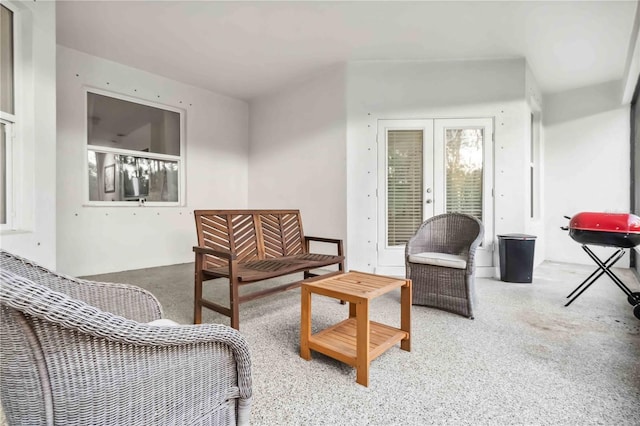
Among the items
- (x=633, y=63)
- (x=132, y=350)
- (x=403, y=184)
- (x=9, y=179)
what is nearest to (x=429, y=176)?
(x=403, y=184)

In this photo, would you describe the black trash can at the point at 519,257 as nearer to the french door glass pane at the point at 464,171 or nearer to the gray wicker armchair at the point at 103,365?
the french door glass pane at the point at 464,171

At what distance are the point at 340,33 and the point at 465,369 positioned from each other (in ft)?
11.5

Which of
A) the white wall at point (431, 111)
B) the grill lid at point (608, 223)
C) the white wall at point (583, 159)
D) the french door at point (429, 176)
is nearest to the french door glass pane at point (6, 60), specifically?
the white wall at point (431, 111)

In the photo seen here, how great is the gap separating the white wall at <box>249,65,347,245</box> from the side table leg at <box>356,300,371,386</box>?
104 inches

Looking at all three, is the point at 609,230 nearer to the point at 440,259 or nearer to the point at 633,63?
the point at 440,259

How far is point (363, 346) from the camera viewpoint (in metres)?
1.62

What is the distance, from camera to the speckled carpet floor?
141cm

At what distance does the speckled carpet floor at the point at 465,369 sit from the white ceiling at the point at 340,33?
2933 mm

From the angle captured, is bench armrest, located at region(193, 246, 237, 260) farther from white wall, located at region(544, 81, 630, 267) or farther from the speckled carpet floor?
white wall, located at region(544, 81, 630, 267)

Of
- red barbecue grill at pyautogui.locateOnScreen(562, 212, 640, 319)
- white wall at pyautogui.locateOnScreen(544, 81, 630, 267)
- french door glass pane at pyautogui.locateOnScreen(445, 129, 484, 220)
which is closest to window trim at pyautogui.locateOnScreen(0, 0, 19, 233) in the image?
french door glass pane at pyautogui.locateOnScreen(445, 129, 484, 220)

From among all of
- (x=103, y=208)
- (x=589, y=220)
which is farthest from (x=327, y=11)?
(x=103, y=208)

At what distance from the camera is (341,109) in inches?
169

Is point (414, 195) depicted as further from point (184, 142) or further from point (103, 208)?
point (103, 208)

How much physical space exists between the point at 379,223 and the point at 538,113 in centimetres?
327
